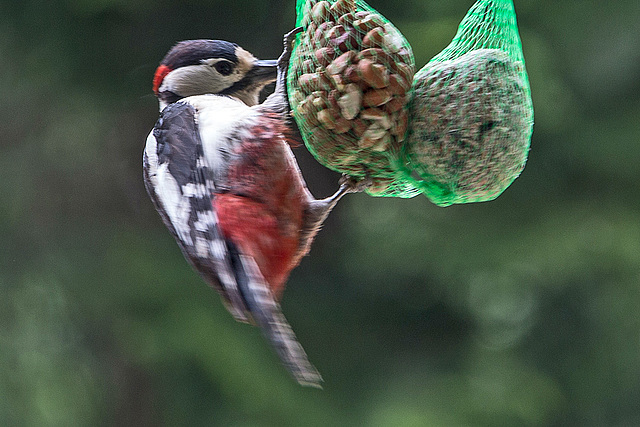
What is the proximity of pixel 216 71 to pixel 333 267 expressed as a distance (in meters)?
1.57

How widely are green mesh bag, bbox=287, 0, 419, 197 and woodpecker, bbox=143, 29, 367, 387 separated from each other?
0.48 feet

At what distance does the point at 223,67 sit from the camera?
1666 mm

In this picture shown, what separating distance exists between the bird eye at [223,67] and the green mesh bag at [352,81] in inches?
15.4

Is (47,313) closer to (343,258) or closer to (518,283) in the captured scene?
(343,258)

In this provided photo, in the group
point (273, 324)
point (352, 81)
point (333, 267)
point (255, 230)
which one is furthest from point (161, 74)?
point (333, 267)

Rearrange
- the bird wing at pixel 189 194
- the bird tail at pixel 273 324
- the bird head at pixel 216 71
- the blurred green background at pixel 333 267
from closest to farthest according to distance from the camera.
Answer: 1. the bird tail at pixel 273 324
2. the bird wing at pixel 189 194
3. the bird head at pixel 216 71
4. the blurred green background at pixel 333 267

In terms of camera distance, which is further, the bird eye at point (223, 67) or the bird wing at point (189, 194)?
the bird eye at point (223, 67)

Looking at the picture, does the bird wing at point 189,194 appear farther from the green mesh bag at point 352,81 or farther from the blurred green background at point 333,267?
the blurred green background at point 333,267

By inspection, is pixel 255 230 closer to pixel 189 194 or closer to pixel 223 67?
pixel 189 194

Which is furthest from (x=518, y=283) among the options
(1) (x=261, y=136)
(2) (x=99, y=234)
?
(2) (x=99, y=234)

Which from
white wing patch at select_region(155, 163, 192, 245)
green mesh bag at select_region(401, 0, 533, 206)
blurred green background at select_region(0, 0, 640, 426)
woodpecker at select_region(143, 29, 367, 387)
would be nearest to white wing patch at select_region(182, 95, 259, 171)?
woodpecker at select_region(143, 29, 367, 387)

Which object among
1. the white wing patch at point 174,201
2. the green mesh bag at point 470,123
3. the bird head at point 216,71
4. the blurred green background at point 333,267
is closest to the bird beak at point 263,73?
the bird head at point 216,71

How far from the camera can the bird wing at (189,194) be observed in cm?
144

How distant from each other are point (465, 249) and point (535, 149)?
51 cm
